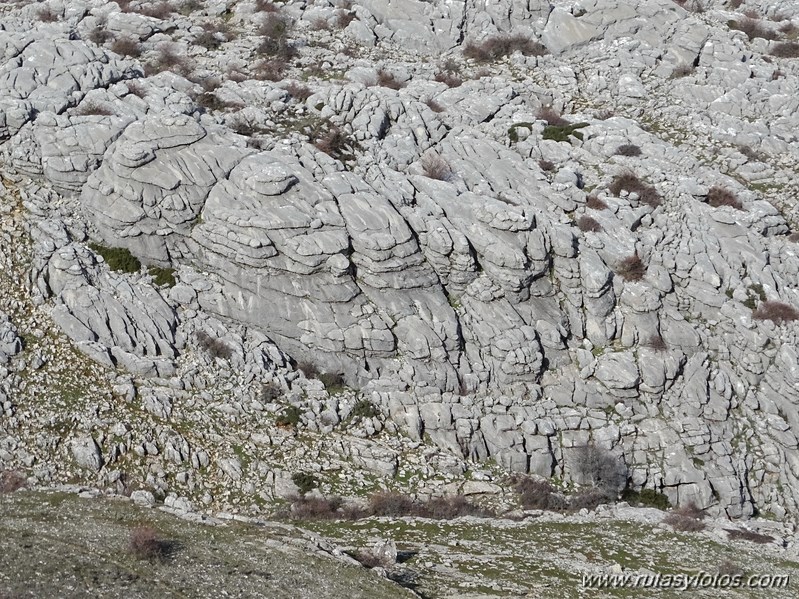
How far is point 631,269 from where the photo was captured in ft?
122

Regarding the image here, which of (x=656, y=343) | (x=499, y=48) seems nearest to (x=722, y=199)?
(x=656, y=343)

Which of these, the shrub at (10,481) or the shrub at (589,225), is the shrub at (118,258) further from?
the shrub at (589,225)

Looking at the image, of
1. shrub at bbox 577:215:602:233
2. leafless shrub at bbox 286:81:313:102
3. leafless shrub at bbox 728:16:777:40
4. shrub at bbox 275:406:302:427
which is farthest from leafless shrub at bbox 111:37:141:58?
leafless shrub at bbox 728:16:777:40

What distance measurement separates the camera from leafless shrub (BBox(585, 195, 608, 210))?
1556 inches

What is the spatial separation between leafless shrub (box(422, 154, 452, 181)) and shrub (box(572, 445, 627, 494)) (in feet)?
51.7

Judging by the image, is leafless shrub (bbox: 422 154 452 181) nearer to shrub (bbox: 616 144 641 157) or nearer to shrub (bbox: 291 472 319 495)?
shrub (bbox: 616 144 641 157)

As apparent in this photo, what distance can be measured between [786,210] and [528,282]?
1623 cm

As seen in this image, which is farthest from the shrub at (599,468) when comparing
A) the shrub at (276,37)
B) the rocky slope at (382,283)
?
the shrub at (276,37)

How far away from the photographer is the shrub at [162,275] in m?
34.8

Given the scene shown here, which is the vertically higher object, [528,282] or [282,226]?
[282,226]

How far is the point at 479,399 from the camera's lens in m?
34.5

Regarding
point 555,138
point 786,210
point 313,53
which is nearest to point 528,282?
point 555,138

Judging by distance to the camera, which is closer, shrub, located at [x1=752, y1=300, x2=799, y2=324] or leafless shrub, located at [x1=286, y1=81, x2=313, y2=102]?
shrub, located at [x1=752, y1=300, x2=799, y2=324]

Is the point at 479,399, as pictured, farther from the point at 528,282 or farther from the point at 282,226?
the point at 282,226
